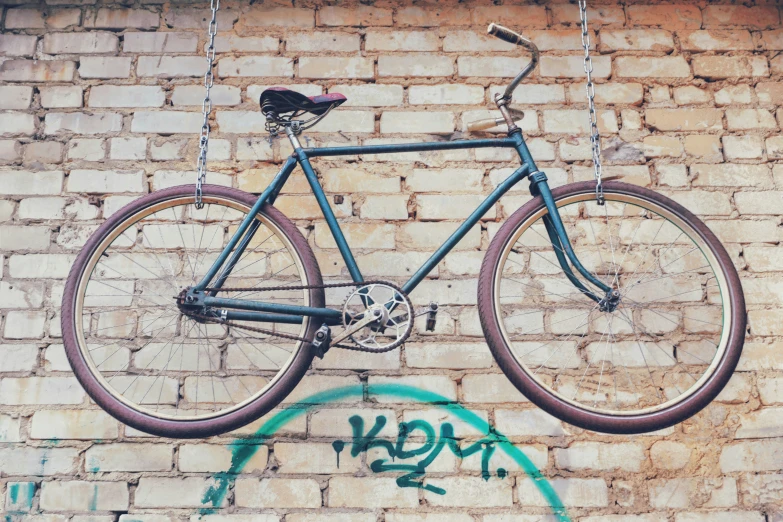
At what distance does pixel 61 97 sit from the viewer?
2.85 meters

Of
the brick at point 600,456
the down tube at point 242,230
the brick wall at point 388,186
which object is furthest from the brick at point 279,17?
the brick at point 600,456

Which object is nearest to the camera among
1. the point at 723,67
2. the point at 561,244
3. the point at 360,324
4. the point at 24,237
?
the point at 360,324

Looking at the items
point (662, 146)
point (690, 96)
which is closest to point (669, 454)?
point (662, 146)

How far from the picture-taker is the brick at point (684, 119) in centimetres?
282

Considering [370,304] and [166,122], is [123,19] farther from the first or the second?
[370,304]

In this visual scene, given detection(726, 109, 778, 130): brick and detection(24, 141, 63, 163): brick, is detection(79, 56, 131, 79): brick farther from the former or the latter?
detection(726, 109, 778, 130): brick

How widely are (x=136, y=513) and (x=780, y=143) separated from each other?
265cm

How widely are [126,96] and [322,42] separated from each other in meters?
0.78

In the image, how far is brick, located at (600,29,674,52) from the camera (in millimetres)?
2920

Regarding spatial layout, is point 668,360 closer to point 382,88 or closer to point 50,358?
point 382,88

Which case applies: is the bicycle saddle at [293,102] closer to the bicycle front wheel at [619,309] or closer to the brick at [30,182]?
the bicycle front wheel at [619,309]

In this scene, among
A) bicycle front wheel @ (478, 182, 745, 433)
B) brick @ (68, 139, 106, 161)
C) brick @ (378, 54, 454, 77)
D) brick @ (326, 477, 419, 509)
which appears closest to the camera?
brick @ (326, 477, 419, 509)

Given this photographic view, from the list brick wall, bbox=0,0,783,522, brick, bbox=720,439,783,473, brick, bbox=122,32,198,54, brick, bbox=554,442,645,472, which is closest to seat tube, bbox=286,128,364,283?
brick wall, bbox=0,0,783,522

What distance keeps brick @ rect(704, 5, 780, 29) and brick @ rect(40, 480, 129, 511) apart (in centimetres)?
279
